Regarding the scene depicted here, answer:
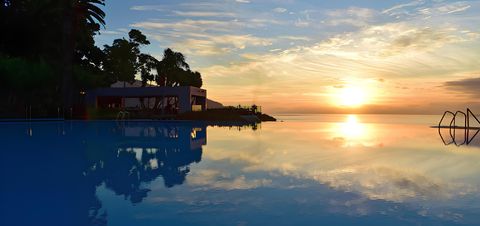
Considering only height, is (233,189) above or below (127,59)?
below

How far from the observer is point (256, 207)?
232 inches

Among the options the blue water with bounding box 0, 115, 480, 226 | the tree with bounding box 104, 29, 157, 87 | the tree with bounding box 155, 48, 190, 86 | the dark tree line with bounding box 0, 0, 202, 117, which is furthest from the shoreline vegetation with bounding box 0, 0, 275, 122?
the blue water with bounding box 0, 115, 480, 226

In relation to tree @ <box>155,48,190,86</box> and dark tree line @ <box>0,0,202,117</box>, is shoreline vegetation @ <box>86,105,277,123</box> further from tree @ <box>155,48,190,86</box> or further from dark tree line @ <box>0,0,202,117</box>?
tree @ <box>155,48,190,86</box>

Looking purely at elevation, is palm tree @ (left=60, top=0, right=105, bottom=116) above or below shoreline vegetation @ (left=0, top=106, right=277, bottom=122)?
above

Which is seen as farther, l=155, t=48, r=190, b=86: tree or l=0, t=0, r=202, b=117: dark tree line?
l=155, t=48, r=190, b=86: tree

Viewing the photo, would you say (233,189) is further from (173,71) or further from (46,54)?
(173,71)

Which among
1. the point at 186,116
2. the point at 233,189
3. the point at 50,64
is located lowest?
the point at 233,189

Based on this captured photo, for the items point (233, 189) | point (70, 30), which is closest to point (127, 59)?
point (70, 30)

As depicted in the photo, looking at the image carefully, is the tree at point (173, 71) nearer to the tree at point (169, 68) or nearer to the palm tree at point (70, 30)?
the tree at point (169, 68)

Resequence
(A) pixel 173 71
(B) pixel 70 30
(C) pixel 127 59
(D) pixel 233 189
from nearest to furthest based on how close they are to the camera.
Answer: (D) pixel 233 189 → (B) pixel 70 30 → (C) pixel 127 59 → (A) pixel 173 71

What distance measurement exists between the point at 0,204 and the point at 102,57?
49.3 metres

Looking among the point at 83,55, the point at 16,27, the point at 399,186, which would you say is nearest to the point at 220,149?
the point at 399,186

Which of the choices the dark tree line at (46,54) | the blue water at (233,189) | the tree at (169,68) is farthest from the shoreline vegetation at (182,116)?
the blue water at (233,189)

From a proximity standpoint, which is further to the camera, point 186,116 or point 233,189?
point 186,116
